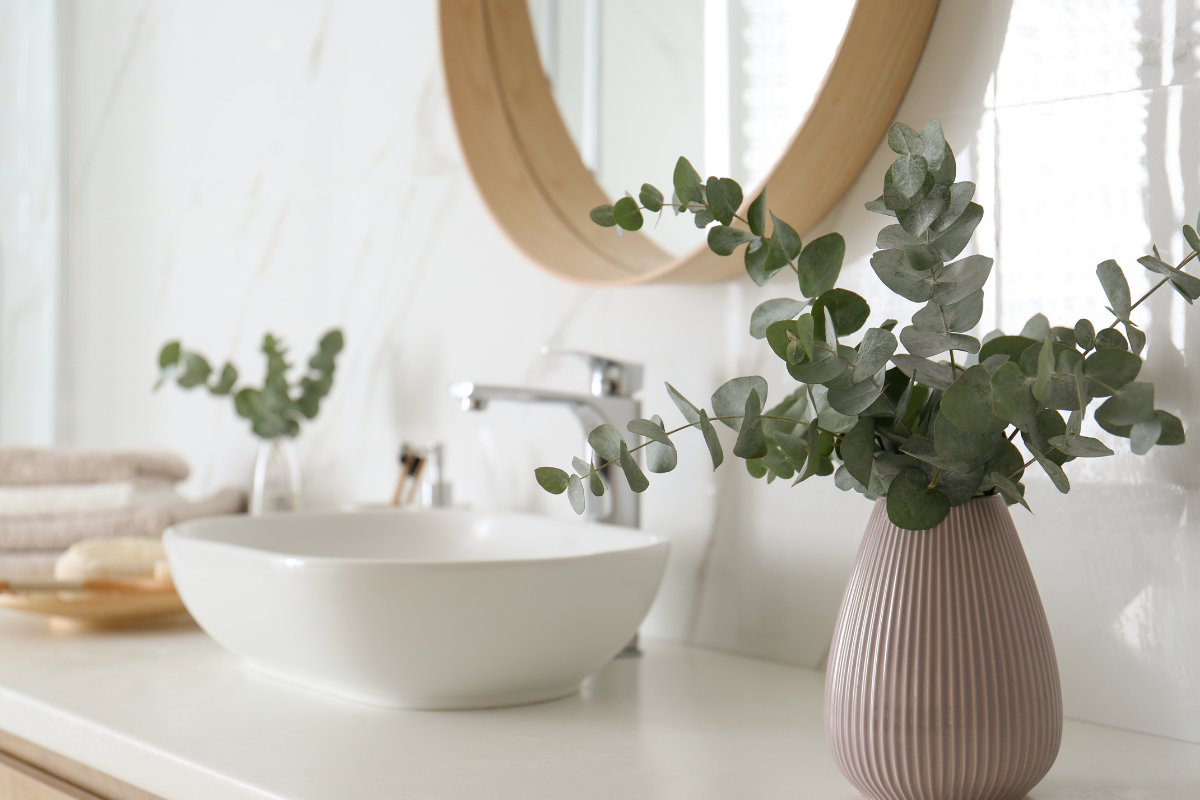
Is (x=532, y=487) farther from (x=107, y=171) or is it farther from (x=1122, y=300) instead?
(x=107, y=171)

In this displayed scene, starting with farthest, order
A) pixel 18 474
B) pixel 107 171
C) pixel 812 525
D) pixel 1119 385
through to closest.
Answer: pixel 107 171 < pixel 18 474 < pixel 812 525 < pixel 1119 385

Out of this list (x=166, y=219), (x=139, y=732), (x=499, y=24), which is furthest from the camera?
(x=166, y=219)

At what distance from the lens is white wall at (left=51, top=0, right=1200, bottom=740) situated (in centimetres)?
70

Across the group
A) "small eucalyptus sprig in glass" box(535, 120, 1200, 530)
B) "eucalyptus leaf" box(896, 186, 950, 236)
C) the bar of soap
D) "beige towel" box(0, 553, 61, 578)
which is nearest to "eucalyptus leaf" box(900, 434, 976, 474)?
"small eucalyptus sprig in glass" box(535, 120, 1200, 530)

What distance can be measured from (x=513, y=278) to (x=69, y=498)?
0.62 m

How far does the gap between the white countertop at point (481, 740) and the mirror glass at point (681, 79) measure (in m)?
0.44

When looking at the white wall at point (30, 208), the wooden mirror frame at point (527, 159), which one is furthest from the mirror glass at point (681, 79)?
the white wall at point (30, 208)

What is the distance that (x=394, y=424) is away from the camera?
1312 millimetres

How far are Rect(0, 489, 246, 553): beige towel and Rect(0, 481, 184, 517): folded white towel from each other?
0.04ft

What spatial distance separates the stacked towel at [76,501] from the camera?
123 centimetres

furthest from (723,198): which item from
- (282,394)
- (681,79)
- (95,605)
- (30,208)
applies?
(30,208)

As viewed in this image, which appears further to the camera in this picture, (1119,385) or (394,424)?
(394,424)

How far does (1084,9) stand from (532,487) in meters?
0.69

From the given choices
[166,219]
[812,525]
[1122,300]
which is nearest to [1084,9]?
[1122,300]
